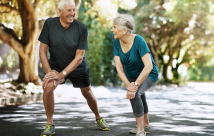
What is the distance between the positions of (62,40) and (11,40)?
8.77 metres

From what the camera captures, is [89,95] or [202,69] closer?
[89,95]

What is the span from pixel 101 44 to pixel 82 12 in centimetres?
245

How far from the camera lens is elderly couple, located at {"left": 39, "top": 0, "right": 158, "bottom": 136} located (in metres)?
4.76

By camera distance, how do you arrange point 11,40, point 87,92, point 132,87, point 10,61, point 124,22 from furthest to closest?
1. point 10,61
2. point 11,40
3. point 87,92
4. point 124,22
5. point 132,87

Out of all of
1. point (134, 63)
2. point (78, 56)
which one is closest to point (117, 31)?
point (134, 63)

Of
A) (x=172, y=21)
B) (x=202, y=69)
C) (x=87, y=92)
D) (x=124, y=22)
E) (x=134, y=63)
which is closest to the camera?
(x=124, y=22)

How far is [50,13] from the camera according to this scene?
52.1ft

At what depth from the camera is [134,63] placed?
4.92m

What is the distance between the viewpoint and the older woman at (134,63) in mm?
4730

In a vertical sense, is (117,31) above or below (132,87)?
above

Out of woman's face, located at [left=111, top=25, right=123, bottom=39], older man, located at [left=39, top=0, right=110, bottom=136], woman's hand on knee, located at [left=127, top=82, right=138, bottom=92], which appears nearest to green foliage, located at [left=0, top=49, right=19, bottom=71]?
older man, located at [left=39, top=0, right=110, bottom=136]

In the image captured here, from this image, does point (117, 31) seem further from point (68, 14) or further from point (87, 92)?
point (87, 92)

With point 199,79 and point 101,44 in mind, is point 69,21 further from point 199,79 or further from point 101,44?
point 199,79

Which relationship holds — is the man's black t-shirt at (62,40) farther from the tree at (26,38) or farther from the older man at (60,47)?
the tree at (26,38)
